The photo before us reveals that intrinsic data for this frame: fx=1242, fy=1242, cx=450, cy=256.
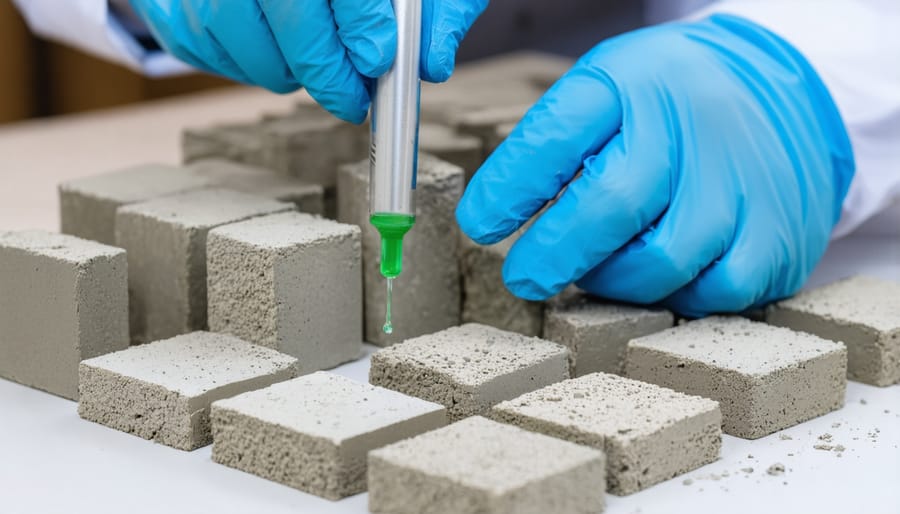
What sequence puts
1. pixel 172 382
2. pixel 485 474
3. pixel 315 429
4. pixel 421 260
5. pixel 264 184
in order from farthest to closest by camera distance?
1. pixel 264 184
2. pixel 421 260
3. pixel 172 382
4. pixel 315 429
5. pixel 485 474

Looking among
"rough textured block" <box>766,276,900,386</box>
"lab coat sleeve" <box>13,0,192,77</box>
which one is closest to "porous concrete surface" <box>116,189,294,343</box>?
"lab coat sleeve" <box>13,0,192,77</box>

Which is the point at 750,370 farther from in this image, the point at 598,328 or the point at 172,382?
the point at 172,382

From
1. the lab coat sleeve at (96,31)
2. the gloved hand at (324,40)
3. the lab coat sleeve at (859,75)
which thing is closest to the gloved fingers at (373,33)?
the gloved hand at (324,40)

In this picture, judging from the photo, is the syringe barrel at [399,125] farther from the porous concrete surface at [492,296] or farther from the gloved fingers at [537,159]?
the porous concrete surface at [492,296]

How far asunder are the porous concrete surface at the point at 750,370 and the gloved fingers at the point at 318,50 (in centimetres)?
58

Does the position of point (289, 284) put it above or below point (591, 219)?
below

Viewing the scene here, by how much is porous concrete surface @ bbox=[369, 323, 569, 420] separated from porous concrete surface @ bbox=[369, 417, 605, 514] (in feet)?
0.65

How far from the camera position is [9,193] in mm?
2777

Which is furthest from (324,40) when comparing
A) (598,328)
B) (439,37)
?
(598,328)

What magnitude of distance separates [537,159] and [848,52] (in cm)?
81

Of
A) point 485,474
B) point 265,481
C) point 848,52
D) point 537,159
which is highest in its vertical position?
point 848,52

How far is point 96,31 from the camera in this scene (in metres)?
2.38

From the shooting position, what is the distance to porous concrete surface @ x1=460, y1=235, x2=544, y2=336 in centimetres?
206

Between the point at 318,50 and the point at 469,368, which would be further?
the point at 318,50
